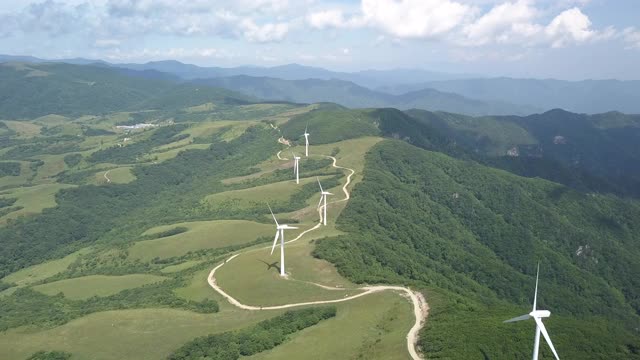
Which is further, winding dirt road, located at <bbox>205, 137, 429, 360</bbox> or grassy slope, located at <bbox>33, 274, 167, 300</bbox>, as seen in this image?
grassy slope, located at <bbox>33, 274, 167, 300</bbox>

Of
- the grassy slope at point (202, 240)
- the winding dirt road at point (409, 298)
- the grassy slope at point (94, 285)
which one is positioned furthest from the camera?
the grassy slope at point (202, 240)

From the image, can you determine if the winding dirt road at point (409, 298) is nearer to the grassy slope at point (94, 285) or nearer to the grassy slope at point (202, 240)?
the grassy slope at point (94, 285)

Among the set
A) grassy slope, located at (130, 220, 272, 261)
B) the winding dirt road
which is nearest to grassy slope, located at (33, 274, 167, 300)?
grassy slope, located at (130, 220, 272, 261)

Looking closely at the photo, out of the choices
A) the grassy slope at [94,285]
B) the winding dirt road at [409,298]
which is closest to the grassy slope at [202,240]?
the grassy slope at [94,285]

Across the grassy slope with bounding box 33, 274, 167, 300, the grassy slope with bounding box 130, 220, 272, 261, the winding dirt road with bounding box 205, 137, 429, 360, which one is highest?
the winding dirt road with bounding box 205, 137, 429, 360

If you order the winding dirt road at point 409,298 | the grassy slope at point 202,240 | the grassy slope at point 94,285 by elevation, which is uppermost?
the winding dirt road at point 409,298

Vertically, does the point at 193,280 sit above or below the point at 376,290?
below

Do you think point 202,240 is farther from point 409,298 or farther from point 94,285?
point 409,298

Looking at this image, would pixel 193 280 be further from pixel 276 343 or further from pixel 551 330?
pixel 551 330

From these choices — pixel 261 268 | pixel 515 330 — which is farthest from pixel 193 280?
pixel 515 330

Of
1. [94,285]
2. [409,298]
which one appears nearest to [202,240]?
[94,285]

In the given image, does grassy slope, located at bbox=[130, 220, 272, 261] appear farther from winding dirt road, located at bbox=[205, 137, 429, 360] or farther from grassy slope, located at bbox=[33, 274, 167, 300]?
winding dirt road, located at bbox=[205, 137, 429, 360]
